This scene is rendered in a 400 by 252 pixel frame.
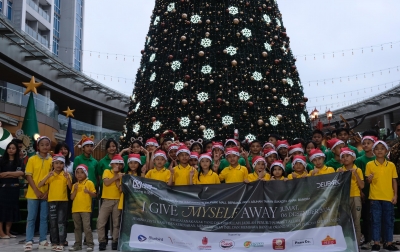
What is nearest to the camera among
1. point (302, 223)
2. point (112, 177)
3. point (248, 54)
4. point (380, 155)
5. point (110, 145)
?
point (302, 223)

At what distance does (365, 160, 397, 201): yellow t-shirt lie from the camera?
6.48 m

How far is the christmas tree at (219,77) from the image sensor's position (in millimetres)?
9219

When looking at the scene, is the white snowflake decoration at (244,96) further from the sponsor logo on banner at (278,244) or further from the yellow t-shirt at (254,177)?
the sponsor logo on banner at (278,244)

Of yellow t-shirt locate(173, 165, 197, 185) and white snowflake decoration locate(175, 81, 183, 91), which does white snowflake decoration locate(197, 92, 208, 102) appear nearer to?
white snowflake decoration locate(175, 81, 183, 91)

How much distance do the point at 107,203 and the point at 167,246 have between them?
1246mm

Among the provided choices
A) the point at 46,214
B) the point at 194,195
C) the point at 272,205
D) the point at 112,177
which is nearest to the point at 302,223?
the point at 272,205

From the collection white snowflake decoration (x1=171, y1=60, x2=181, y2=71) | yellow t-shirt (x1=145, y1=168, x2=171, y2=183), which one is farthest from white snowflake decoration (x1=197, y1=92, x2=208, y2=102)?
yellow t-shirt (x1=145, y1=168, x2=171, y2=183)

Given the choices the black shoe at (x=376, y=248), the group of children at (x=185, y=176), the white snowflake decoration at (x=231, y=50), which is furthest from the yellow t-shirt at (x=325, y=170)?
the white snowflake decoration at (x=231, y=50)

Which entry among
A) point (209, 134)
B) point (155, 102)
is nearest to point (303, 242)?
point (209, 134)

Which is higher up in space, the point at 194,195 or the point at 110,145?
the point at 110,145

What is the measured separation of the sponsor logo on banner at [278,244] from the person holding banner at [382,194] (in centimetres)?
131

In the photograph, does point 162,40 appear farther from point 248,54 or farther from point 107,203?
point 107,203

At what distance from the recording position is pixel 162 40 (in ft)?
33.0

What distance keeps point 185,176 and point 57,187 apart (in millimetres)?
1930
